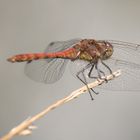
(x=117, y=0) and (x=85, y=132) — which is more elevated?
(x=117, y=0)

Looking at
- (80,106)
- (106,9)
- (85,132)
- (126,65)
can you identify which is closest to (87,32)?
(106,9)

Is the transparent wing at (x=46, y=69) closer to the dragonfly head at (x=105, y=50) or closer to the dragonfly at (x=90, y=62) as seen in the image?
the dragonfly at (x=90, y=62)

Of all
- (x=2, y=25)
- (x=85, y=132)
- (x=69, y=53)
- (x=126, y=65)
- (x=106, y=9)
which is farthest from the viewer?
(x=106, y=9)

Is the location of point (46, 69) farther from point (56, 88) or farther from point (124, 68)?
point (56, 88)

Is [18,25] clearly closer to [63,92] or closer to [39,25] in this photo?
[39,25]

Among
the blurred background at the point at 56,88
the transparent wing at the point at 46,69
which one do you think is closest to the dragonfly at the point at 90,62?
the transparent wing at the point at 46,69

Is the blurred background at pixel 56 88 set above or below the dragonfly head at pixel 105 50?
below

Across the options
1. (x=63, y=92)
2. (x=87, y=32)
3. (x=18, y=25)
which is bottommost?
(x=63, y=92)
